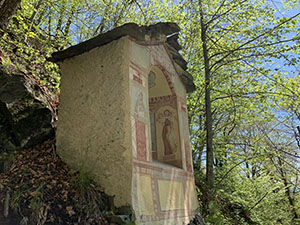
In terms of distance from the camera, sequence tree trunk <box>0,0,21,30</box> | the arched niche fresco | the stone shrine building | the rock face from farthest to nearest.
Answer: the arched niche fresco
the rock face
the stone shrine building
tree trunk <box>0,0,21,30</box>

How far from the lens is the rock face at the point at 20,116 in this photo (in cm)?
552

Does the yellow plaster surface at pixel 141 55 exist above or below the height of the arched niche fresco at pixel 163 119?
above

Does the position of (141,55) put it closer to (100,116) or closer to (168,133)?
(100,116)

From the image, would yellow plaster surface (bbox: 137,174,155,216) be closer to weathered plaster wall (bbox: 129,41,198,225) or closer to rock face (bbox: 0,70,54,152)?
weathered plaster wall (bbox: 129,41,198,225)

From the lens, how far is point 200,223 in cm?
593

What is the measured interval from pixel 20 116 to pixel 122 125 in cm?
241

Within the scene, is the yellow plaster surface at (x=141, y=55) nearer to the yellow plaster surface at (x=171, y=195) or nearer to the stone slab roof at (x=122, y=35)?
the stone slab roof at (x=122, y=35)

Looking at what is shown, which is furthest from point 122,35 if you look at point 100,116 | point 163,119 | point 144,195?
point 144,195

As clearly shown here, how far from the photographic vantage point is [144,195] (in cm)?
454

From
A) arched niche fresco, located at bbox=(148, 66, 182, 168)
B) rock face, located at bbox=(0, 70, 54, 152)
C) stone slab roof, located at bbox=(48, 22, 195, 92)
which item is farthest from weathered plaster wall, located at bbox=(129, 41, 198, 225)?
rock face, located at bbox=(0, 70, 54, 152)

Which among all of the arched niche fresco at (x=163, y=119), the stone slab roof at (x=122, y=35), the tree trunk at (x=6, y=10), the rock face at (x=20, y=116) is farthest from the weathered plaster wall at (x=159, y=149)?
the rock face at (x=20, y=116)

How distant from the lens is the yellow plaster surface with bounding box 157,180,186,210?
5047 millimetres

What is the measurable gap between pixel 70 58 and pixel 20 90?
1.24 metres

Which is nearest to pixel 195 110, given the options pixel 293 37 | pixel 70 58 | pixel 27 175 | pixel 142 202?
pixel 293 37
